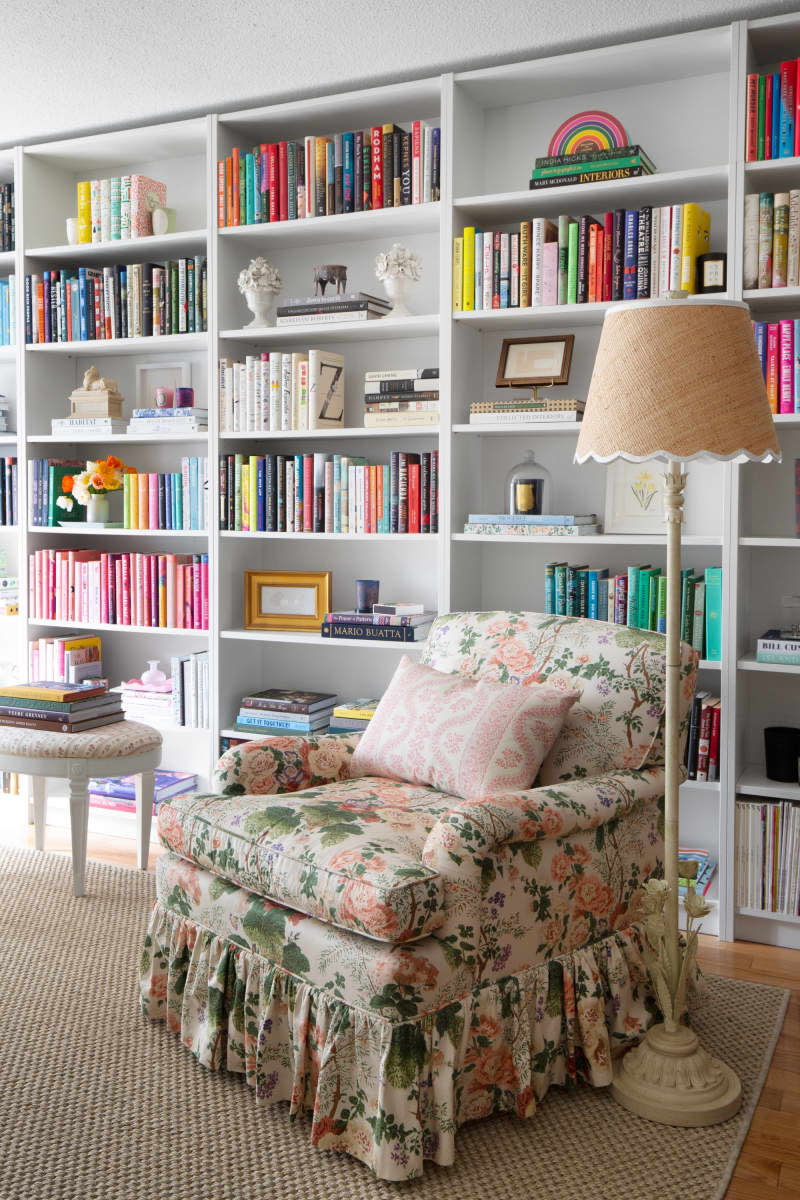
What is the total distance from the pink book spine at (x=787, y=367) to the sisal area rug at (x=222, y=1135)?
5.00 feet

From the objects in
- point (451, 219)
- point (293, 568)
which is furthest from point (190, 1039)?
point (451, 219)

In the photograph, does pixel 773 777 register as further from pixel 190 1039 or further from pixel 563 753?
pixel 190 1039

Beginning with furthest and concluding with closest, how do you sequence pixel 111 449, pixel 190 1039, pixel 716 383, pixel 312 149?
pixel 111 449
pixel 312 149
pixel 190 1039
pixel 716 383

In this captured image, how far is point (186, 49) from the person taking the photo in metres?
3.20

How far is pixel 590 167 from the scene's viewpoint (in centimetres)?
314

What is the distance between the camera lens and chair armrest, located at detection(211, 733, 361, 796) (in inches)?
99.8

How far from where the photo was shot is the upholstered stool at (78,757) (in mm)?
3271

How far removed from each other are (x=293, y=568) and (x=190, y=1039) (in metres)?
1.98

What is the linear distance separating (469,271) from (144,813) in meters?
1.98

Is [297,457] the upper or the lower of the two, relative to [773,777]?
upper

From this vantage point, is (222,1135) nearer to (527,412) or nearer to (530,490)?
(530,490)

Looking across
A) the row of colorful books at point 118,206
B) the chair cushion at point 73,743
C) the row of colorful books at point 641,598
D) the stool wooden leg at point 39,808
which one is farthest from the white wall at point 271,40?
the stool wooden leg at point 39,808

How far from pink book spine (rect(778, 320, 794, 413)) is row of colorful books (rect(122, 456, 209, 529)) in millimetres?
1899

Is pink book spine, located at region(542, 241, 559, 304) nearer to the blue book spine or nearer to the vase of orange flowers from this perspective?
the blue book spine
